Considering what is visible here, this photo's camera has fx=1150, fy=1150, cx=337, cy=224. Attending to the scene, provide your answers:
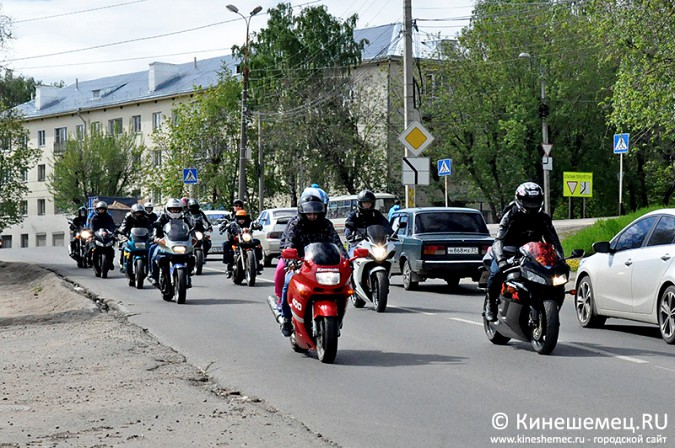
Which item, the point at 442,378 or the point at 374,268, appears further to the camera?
the point at 374,268

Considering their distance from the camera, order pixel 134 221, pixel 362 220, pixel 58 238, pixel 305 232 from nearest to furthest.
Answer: pixel 305 232
pixel 362 220
pixel 134 221
pixel 58 238

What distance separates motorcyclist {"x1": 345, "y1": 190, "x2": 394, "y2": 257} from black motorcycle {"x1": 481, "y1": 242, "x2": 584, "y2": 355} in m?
5.80

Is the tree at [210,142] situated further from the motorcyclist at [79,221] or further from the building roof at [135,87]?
the motorcyclist at [79,221]

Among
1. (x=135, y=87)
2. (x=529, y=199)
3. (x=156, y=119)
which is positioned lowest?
(x=529, y=199)

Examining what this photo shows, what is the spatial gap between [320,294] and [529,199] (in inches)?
93.0

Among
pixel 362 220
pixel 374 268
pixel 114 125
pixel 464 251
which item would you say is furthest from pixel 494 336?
pixel 114 125

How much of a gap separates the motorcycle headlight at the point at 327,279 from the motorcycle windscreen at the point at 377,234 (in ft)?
20.8

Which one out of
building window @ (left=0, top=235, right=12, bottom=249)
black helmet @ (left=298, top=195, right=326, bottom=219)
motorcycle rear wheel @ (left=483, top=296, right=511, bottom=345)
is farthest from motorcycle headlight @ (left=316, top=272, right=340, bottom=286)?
building window @ (left=0, top=235, right=12, bottom=249)

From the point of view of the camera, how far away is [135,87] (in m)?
95.2

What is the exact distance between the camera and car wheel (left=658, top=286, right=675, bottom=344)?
12109 mm

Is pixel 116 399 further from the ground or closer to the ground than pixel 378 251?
closer to the ground

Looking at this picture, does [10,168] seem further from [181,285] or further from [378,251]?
[378,251]

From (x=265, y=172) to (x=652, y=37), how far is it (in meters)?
46.9

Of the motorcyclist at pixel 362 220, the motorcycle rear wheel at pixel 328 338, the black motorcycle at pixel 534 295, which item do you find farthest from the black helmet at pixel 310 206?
the motorcyclist at pixel 362 220
